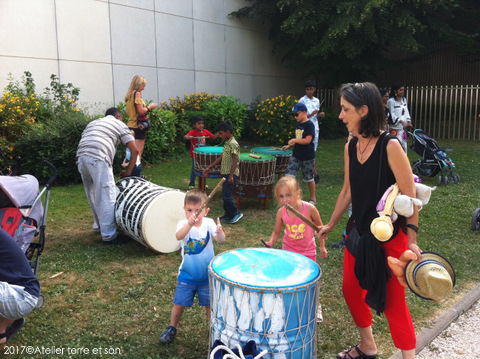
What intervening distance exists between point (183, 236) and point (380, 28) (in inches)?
574

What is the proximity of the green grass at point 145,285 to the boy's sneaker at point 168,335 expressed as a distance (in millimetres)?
49

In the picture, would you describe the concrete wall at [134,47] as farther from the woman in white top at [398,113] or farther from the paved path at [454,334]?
the paved path at [454,334]

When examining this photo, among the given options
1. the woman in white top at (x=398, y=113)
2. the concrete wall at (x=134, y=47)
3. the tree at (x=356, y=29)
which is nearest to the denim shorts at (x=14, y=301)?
the woman in white top at (x=398, y=113)

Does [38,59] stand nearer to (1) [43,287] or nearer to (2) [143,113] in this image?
(2) [143,113]

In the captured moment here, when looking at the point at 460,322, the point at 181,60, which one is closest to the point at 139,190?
the point at 460,322

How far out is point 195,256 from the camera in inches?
140

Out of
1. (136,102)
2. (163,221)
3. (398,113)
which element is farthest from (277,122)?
(163,221)

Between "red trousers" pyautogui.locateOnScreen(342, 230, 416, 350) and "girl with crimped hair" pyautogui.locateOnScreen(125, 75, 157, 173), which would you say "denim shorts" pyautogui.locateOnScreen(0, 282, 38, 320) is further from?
"girl with crimped hair" pyautogui.locateOnScreen(125, 75, 157, 173)

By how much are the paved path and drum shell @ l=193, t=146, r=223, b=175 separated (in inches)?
188

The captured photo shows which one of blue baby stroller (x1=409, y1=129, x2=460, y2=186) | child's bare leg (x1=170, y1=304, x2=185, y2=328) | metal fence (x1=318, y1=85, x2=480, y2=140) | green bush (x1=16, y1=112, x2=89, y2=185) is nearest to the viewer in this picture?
child's bare leg (x1=170, y1=304, x2=185, y2=328)

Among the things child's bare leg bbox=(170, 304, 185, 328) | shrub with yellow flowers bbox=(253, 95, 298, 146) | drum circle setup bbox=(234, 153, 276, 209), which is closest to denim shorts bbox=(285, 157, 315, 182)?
drum circle setup bbox=(234, 153, 276, 209)

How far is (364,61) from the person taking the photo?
17.8 m

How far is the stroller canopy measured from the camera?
4.00 m

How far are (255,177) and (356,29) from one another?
33.8 feet
